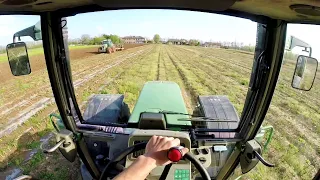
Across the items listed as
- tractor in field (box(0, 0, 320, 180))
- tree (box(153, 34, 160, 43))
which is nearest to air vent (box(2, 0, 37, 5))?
tractor in field (box(0, 0, 320, 180))

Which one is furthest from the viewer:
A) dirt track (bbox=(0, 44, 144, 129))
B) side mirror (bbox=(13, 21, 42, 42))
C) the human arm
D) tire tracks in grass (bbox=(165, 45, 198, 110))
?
dirt track (bbox=(0, 44, 144, 129))

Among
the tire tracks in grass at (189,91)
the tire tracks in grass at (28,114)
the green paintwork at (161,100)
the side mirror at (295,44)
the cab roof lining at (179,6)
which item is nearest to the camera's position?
the cab roof lining at (179,6)

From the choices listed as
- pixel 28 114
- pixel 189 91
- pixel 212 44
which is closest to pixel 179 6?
pixel 212 44

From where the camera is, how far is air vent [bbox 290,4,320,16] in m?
1.60

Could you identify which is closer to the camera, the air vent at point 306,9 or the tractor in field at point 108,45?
the air vent at point 306,9

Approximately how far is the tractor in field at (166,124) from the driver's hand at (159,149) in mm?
25

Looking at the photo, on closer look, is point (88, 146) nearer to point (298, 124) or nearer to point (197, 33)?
point (197, 33)

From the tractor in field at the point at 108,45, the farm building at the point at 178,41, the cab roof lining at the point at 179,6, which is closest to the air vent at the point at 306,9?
the cab roof lining at the point at 179,6

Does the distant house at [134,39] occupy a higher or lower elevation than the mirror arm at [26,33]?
lower

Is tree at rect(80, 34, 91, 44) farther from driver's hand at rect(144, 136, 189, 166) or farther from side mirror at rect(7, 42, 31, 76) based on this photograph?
driver's hand at rect(144, 136, 189, 166)

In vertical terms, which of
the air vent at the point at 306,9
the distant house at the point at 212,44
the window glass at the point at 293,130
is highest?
the air vent at the point at 306,9

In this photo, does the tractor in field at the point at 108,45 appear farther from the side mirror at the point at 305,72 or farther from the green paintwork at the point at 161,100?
the side mirror at the point at 305,72

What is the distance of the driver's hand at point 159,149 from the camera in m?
1.66

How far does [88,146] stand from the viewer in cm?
301
